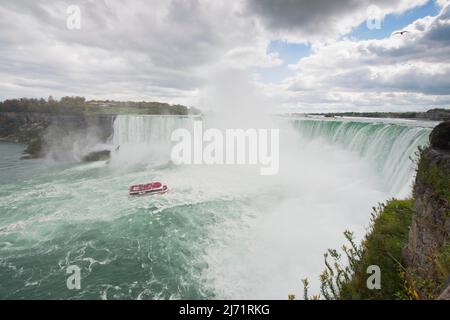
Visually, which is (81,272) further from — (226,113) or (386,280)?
(226,113)

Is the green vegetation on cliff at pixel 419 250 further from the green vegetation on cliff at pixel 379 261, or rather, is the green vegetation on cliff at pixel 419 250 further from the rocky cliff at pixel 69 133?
the rocky cliff at pixel 69 133

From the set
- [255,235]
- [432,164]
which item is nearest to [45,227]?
[255,235]

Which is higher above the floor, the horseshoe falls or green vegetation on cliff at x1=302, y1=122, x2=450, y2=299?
green vegetation on cliff at x1=302, y1=122, x2=450, y2=299

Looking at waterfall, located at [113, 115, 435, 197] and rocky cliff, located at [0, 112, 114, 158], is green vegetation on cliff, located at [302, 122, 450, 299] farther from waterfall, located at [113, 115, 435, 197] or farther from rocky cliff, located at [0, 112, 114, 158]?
rocky cliff, located at [0, 112, 114, 158]

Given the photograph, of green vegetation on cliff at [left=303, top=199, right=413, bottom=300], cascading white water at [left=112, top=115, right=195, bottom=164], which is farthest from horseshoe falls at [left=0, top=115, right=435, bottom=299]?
cascading white water at [left=112, top=115, right=195, bottom=164]

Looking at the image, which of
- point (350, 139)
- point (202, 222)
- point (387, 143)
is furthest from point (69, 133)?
point (387, 143)

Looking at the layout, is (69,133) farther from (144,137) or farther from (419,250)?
(419,250)
